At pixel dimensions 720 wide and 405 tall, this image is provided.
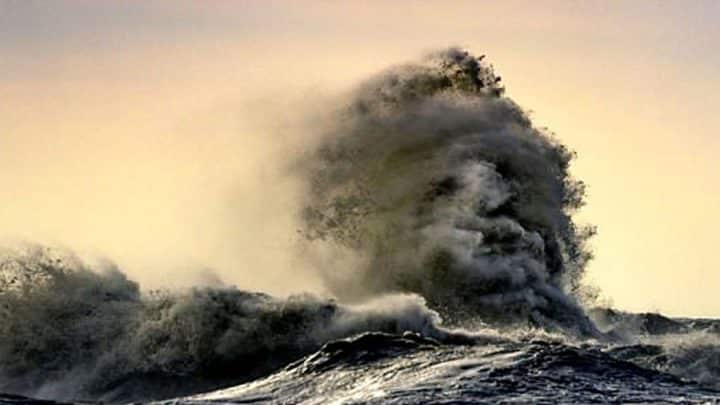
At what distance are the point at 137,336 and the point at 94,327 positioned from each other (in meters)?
2.54

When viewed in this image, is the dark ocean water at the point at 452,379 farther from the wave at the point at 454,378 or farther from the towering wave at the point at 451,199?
the towering wave at the point at 451,199

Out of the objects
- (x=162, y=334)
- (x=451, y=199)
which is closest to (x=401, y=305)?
(x=162, y=334)

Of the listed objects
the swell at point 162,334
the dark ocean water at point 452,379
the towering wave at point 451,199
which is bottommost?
the dark ocean water at point 452,379

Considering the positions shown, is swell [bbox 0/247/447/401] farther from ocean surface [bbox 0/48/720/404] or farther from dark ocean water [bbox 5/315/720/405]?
dark ocean water [bbox 5/315/720/405]

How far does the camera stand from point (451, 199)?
46719 mm

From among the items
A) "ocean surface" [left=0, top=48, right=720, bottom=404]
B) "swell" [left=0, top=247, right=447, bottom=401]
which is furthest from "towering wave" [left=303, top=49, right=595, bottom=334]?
"swell" [left=0, top=247, right=447, bottom=401]

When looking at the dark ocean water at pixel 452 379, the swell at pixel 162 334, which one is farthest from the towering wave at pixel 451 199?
the dark ocean water at pixel 452 379

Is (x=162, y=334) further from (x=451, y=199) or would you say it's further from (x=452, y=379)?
(x=451, y=199)

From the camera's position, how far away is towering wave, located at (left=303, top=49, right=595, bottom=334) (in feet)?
139

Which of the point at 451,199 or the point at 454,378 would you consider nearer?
the point at 454,378

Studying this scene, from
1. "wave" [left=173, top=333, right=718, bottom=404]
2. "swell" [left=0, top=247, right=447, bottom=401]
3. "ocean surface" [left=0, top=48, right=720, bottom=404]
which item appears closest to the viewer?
"wave" [left=173, top=333, right=718, bottom=404]

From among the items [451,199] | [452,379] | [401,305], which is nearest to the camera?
[452,379]

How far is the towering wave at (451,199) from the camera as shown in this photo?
42250mm

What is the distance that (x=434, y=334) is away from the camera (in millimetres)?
31922
